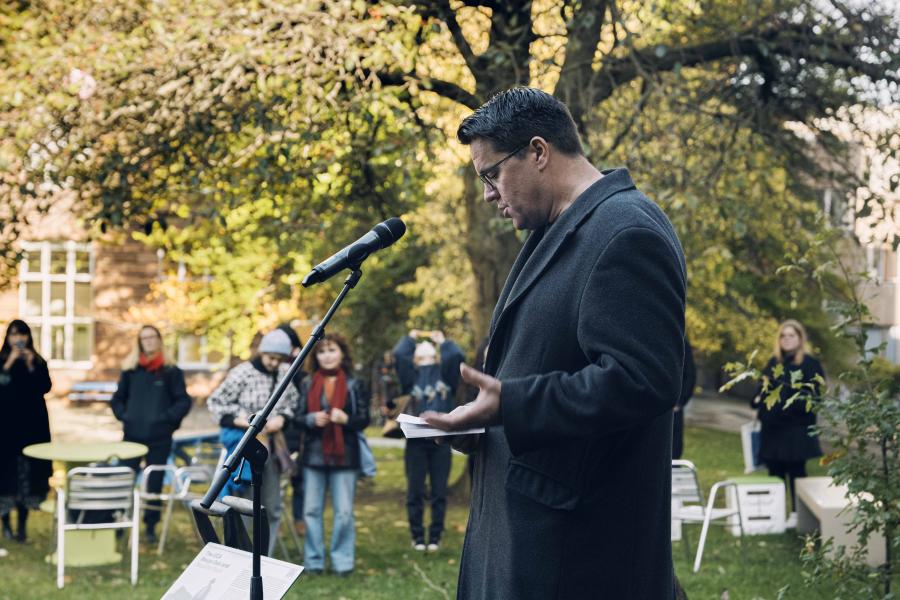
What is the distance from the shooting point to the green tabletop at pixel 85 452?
9.45 m

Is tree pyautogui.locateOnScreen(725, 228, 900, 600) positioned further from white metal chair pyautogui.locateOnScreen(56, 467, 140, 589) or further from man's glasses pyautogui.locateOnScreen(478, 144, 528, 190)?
white metal chair pyautogui.locateOnScreen(56, 467, 140, 589)

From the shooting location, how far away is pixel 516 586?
2613mm

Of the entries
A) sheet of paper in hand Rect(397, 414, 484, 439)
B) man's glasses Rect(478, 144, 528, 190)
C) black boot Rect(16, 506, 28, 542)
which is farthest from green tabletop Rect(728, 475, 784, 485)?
sheet of paper in hand Rect(397, 414, 484, 439)

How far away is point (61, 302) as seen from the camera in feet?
97.2

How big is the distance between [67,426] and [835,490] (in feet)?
61.9

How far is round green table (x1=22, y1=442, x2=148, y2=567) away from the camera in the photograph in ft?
31.2

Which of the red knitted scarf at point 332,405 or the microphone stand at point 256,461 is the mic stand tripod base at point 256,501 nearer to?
the microphone stand at point 256,461

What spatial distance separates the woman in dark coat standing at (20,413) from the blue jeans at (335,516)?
10.1 ft

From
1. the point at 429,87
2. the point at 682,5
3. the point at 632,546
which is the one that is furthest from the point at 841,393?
the point at 682,5

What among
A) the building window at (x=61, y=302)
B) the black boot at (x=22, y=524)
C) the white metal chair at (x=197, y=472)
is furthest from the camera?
the building window at (x=61, y=302)

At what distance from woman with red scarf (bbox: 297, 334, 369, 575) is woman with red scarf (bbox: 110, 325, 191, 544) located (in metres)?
Result: 1.72

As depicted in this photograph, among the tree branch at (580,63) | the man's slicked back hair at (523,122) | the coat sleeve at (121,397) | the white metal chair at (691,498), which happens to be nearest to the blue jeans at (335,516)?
the coat sleeve at (121,397)

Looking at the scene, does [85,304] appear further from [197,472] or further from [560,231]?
[560,231]

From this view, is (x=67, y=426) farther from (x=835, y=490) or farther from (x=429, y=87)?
(x=835, y=490)
